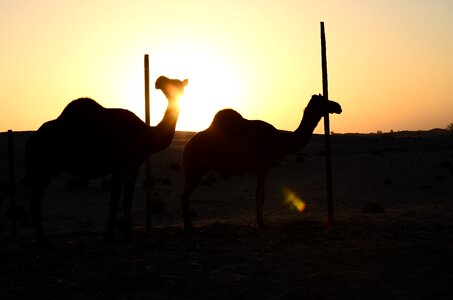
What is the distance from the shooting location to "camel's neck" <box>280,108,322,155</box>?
530 inches

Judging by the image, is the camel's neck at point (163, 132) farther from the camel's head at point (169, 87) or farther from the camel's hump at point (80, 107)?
the camel's hump at point (80, 107)

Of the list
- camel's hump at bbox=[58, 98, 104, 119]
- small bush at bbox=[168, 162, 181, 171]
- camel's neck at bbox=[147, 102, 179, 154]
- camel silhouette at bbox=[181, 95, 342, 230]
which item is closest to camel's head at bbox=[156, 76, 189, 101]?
camel's neck at bbox=[147, 102, 179, 154]

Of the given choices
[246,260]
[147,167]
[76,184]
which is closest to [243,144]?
[147,167]

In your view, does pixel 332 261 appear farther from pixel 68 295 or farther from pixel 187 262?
pixel 68 295

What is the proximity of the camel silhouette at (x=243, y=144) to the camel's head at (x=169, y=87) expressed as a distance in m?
2.34

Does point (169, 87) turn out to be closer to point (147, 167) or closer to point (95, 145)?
point (95, 145)

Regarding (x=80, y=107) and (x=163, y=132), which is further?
(x=163, y=132)

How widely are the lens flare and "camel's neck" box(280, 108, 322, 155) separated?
21.4ft

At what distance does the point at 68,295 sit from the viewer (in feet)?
22.1

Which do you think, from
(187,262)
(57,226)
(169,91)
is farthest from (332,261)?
(57,226)

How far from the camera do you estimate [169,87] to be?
11.3 meters

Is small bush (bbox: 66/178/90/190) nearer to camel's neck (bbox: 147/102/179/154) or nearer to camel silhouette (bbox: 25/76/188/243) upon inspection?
camel silhouette (bbox: 25/76/188/243)

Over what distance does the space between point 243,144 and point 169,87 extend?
2.72 m

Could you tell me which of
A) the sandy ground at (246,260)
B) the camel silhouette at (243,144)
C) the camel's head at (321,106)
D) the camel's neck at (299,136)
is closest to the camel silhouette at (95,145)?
the sandy ground at (246,260)
